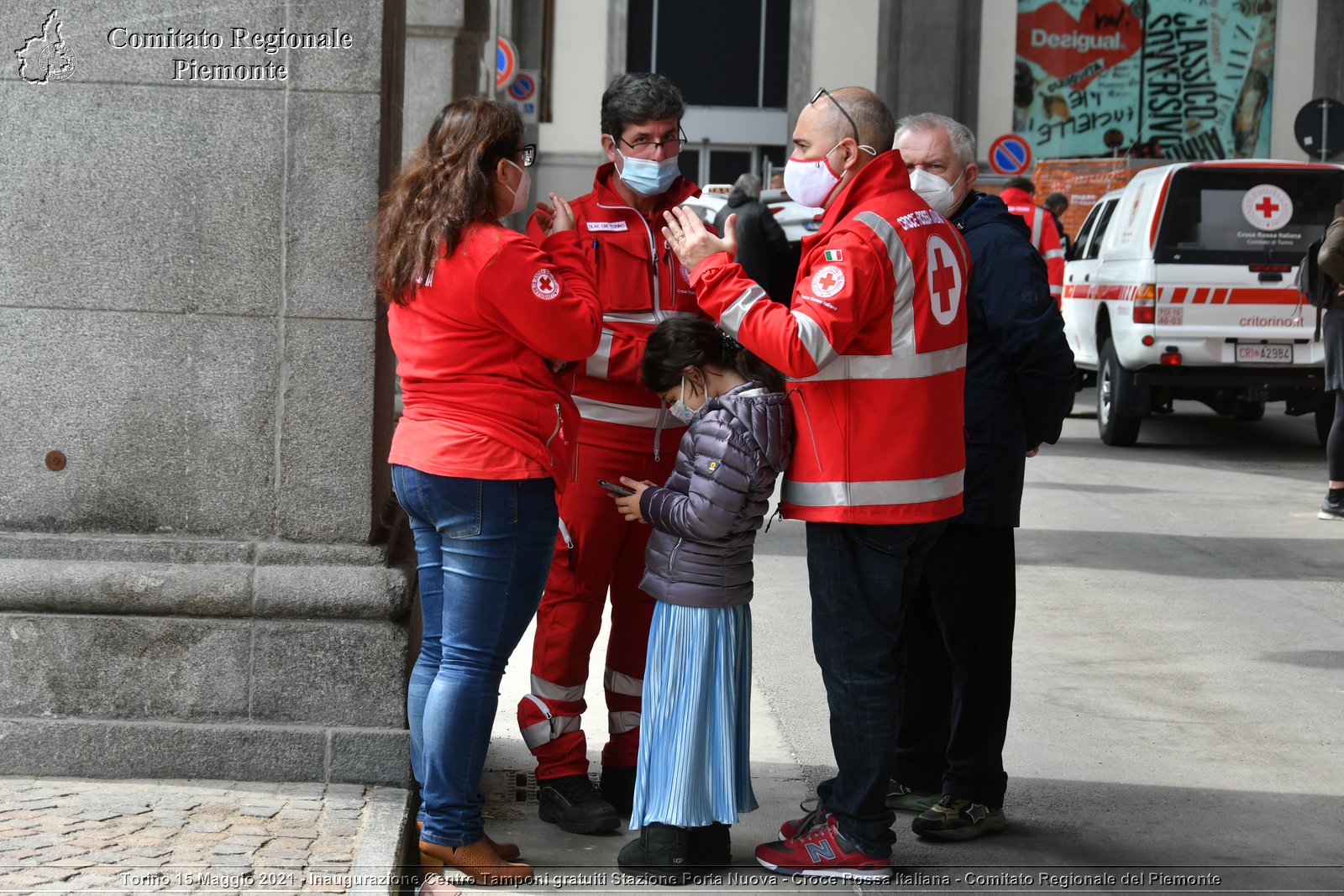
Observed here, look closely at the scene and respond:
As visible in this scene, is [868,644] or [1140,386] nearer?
[868,644]

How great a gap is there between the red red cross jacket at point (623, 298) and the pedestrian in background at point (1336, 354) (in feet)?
20.8

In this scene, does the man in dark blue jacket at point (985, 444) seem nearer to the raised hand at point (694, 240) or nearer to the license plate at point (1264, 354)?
the raised hand at point (694, 240)

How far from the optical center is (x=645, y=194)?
483 cm

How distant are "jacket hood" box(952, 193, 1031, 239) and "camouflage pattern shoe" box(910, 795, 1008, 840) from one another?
162cm

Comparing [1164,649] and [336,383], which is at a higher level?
[336,383]

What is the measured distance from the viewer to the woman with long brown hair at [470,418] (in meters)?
4.09

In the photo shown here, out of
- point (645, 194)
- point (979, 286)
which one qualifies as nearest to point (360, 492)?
point (645, 194)

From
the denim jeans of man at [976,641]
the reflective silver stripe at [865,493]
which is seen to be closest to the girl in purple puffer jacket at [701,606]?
the reflective silver stripe at [865,493]

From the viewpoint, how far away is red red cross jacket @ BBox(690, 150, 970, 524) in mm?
4098

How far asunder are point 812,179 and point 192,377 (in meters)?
1.83

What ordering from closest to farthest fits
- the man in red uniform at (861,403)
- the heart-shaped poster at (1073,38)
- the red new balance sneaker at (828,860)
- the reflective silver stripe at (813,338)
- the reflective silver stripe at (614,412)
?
the reflective silver stripe at (813,338), the man in red uniform at (861,403), the red new balance sneaker at (828,860), the reflective silver stripe at (614,412), the heart-shaped poster at (1073,38)

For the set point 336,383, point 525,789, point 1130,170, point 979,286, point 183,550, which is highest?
point 1130,170

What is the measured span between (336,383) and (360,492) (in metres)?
0.31

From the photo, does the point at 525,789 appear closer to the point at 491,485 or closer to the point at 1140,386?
the point at 491,485
